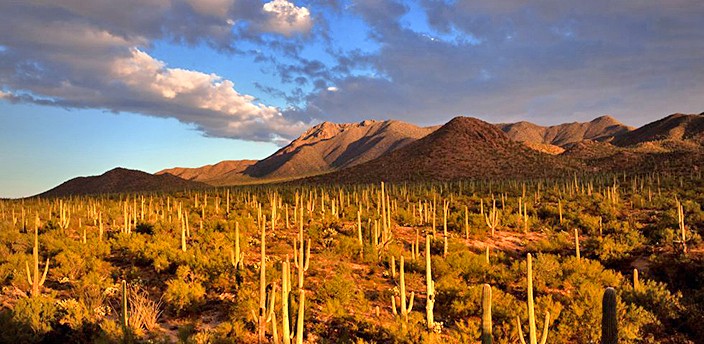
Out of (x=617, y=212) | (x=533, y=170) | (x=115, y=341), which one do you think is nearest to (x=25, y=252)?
(x=115, y=341)

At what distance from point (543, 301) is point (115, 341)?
904 cm

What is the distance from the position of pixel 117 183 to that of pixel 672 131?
411 feet

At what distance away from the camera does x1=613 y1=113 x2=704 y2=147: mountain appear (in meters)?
86.8

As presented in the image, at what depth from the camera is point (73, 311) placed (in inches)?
344

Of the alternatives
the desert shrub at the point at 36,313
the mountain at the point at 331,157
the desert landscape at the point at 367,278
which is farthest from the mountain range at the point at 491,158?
the mountain at the point at 331,157

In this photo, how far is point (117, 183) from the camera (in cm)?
9044

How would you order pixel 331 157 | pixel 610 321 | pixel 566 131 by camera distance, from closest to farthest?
pixel 610 321, pixel 566 131, pixel 331 157

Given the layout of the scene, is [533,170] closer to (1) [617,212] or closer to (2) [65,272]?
(1) [617,212]

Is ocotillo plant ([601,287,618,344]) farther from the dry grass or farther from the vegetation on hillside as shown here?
the dry grass

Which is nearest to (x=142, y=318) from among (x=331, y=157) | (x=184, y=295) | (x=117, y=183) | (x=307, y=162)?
(x=184, y=295)

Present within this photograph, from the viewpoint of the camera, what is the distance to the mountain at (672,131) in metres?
86.8

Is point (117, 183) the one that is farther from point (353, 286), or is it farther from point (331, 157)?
point (331, 157)

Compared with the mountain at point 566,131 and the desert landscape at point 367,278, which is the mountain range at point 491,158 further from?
the mountain at point 566,131

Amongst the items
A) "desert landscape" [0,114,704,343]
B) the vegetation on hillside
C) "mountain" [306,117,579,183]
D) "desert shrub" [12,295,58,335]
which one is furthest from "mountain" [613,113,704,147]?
"desert shrub" [12,295,58,335]
